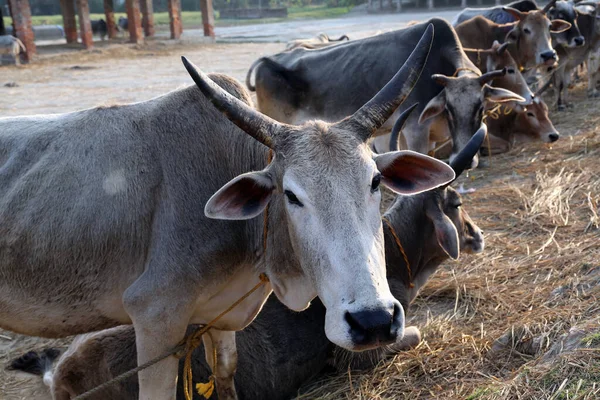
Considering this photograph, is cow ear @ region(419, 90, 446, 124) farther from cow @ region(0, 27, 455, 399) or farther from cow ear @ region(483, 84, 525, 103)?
cow @ region(0, 27, 455, 399)

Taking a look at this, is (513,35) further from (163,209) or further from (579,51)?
(163,209)

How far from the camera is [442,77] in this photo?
7.21 meters

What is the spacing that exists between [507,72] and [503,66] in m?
0.31

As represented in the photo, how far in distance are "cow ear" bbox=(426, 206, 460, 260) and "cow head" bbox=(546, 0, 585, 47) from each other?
28.7 feet

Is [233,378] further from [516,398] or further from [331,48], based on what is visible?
[331,48]

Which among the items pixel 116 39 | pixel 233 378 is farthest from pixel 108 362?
pixel 116 39

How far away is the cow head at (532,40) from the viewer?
10203mm

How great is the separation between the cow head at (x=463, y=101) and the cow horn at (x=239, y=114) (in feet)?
13.9

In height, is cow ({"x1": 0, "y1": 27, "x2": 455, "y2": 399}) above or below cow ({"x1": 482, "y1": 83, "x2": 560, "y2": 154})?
above

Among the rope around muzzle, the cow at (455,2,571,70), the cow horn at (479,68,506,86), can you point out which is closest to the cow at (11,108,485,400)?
the rope around muzzle

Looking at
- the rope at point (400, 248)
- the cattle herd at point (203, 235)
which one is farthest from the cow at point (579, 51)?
the cattle herd at point (203, 235)

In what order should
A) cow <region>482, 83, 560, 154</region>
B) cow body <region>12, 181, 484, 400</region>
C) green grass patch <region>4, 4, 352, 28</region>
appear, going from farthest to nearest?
green grass patch <region>4, 4, 352, 28</region> → cow <region>482, 83, 560, 154</region> → cow body <region>12, 181, 484, 400</region>

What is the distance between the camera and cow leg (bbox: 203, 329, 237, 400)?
4.16 meters

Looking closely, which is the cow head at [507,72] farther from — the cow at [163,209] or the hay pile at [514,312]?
the cow at [163,209]
